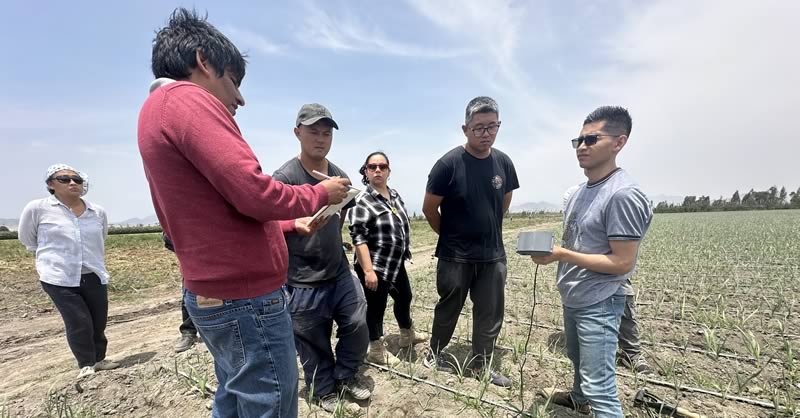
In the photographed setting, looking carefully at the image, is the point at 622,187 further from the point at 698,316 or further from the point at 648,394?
the point at 698,316

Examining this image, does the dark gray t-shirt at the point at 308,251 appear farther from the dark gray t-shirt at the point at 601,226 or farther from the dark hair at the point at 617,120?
the dark hair at the point at 617,120

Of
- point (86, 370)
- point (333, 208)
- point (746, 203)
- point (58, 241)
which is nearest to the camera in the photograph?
point (333, 208)

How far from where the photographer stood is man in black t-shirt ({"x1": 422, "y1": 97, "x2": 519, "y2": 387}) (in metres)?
2.94

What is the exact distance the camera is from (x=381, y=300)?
11.7 feet

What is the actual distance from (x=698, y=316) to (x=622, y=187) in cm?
330

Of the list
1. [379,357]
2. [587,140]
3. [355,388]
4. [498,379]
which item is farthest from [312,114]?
[498,379]

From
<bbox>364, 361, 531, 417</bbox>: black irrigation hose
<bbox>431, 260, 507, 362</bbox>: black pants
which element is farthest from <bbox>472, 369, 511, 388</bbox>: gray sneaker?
<bbox>364, 361, 531, 417</bbox>: black irrigation hose

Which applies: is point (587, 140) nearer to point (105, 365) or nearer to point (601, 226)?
point (601, 226)

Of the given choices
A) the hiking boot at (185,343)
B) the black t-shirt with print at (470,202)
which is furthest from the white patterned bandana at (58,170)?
the black t-shirt with print at (470,202)

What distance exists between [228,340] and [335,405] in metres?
1.53

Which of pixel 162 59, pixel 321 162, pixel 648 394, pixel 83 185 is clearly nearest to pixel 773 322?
pixel 648 394

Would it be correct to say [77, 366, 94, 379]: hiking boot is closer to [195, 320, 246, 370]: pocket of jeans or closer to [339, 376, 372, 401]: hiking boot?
[339, 376, 372, 401]: hiking boot

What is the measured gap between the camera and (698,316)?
13.2 ft

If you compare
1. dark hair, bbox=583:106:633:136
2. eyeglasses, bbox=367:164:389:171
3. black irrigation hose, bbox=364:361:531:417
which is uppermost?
dark hair, bbox=583:106:633:136
